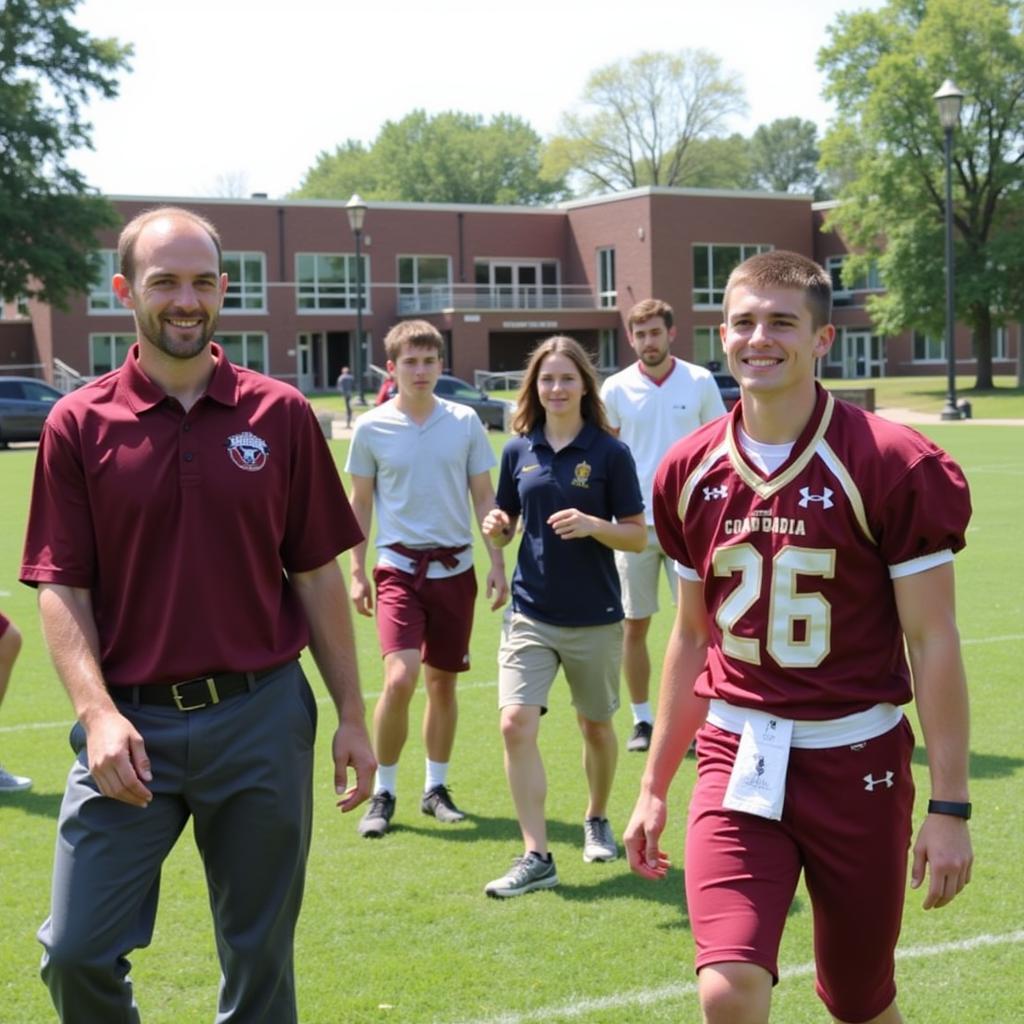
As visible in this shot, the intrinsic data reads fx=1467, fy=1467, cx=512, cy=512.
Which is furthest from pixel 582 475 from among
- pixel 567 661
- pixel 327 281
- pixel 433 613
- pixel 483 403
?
pixel 327 281

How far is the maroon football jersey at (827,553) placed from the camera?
132 inches

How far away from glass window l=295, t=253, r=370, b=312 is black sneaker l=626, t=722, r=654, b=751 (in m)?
55.8

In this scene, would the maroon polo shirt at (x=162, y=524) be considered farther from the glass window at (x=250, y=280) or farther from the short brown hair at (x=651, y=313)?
the glass window at (x=250, y=280)

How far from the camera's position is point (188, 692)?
3.60 meters

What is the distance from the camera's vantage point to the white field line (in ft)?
15.1

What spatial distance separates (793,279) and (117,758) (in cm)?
196

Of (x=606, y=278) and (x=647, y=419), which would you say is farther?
(x=606, y=278)

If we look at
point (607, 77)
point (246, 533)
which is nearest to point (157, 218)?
point (246, 533)

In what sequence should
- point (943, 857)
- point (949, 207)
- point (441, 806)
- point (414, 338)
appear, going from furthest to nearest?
point (949, 207), point (414, 338), point (441, 806), point (943, 857)

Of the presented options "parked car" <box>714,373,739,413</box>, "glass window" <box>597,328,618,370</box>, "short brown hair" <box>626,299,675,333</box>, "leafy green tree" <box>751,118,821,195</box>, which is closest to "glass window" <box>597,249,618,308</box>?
"glass window" <box>597,328,618,370</box>

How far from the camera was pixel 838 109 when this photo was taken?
195ft

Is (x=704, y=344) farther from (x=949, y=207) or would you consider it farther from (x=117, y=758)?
(x=117, y=758)

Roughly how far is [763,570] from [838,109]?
59.6 m

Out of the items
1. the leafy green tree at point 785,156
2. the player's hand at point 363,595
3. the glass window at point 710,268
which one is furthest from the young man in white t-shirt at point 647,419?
the leafy green tree at point 785,156
